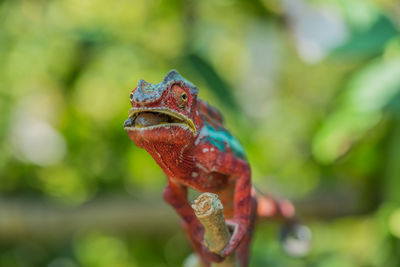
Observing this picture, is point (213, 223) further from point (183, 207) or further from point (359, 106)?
point (359, 106)

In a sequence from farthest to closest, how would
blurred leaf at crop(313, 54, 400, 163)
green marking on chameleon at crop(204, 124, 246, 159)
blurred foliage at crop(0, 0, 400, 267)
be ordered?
blurred foliage at crop(0, 0, 400, 267), blurred leaf at crop(313, 54, 400, 163), green marking on chameleon at crop(204, 124, 246, 159)

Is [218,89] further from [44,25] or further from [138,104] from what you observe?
[138,104]

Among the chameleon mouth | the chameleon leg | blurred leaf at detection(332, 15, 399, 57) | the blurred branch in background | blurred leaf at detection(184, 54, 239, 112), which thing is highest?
the chameleon mouth

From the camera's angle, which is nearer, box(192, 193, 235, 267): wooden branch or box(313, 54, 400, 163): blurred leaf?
box(192, 193, 235, 267): wooden branch

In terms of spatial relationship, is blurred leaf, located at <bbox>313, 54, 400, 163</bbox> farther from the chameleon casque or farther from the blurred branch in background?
the chameleon casque

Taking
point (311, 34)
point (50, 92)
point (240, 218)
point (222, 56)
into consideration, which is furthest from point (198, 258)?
point (222, 56)

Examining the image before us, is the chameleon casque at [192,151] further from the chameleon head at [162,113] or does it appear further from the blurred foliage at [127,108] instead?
the blurred foliage at [127,108]

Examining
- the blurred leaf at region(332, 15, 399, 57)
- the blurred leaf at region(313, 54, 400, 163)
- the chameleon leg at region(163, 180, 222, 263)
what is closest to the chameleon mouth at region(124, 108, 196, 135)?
the chameleon leg at region(163, 180, 222, 263)
